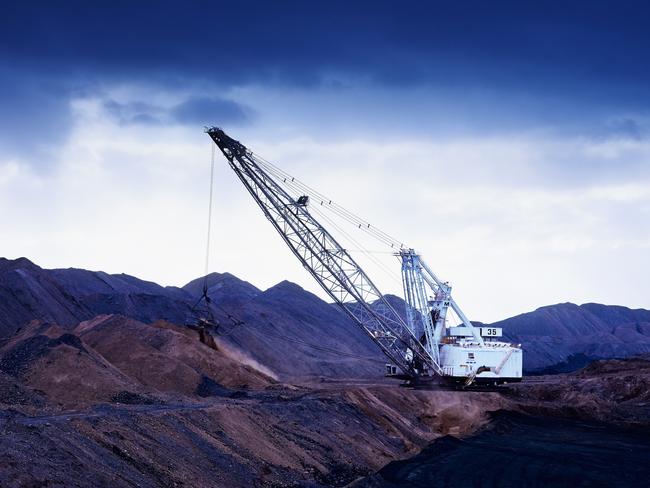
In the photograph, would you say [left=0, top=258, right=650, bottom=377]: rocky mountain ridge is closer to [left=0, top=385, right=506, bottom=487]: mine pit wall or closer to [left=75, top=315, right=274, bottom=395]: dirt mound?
[left=75, top=315, right=274, bottom=395]: dirt mound

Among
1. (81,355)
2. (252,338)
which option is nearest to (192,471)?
(81,355)

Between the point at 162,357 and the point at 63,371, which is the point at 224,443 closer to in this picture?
the point at 63,371

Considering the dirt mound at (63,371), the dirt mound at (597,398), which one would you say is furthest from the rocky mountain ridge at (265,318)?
the dirt mound at (63,371)

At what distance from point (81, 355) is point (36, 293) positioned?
108 ft

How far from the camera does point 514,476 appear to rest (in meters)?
25.1

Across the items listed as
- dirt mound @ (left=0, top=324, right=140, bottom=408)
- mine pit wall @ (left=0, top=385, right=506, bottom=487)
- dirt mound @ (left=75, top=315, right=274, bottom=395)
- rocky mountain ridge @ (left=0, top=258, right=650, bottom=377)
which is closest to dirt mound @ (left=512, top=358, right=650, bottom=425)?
mine pit wall @ (left=0, top=385, right=506, bottom=487)

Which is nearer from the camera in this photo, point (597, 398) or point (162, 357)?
point (162, 357)

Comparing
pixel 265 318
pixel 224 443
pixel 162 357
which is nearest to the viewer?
pixel 224 443

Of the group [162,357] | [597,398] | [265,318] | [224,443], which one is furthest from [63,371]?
[265,318]

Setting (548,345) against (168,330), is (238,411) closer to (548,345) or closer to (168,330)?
(168,330)

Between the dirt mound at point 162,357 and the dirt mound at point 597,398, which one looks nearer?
the dirt mound at point 162,357

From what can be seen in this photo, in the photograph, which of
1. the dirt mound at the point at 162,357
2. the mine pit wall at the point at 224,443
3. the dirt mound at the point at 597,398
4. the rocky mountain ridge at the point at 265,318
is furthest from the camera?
the rocky mountain ridge at the point at 265,318

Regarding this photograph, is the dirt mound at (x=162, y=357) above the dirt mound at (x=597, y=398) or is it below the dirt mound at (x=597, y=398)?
above

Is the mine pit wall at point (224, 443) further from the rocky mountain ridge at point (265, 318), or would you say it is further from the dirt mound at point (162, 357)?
the rocky mountain ridge at point (265, 318)
